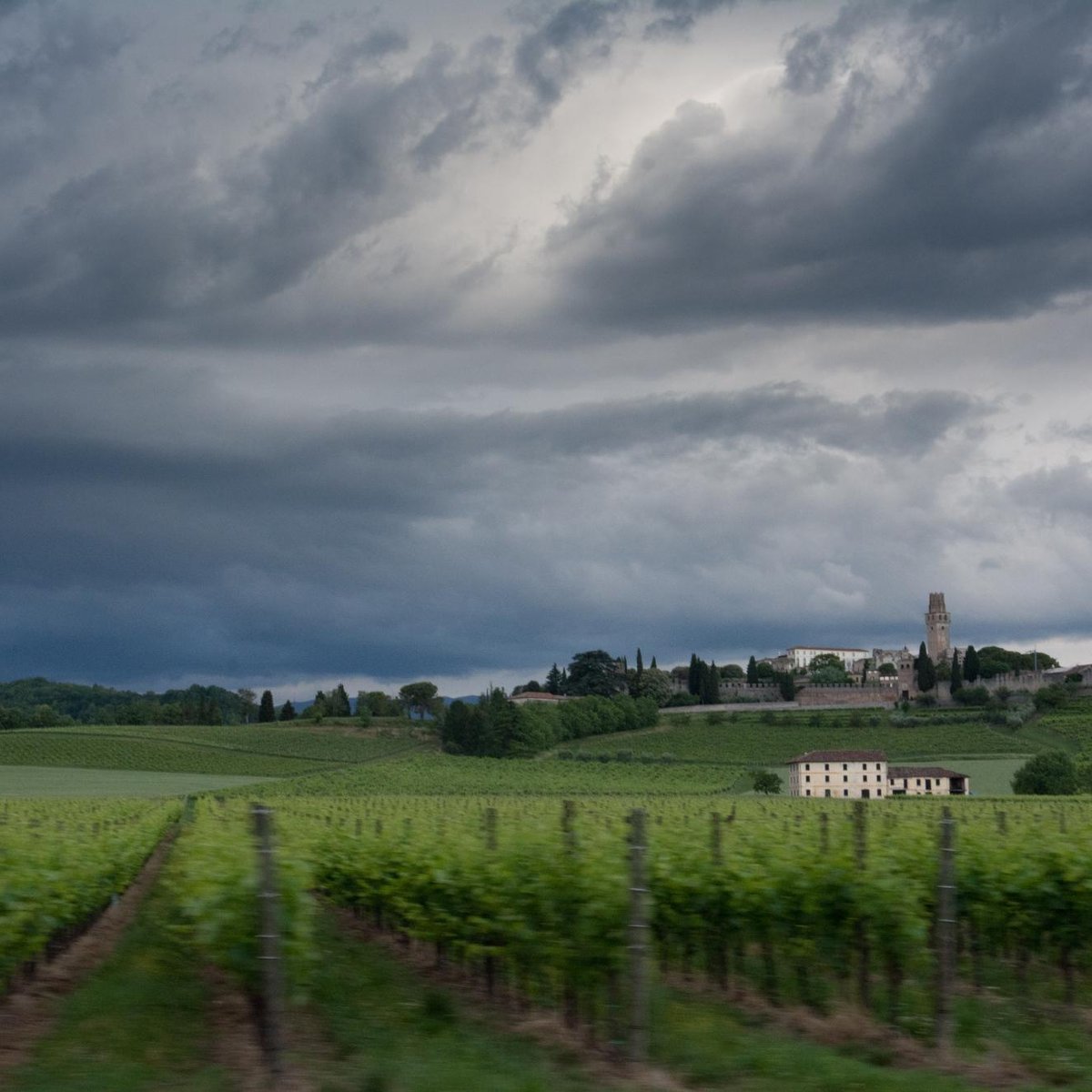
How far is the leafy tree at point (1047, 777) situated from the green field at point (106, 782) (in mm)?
58487

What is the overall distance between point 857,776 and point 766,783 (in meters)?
9.28

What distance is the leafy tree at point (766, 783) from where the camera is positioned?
10519 cm

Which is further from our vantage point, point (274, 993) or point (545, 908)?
point (545, 908)

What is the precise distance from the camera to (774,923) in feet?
36.7

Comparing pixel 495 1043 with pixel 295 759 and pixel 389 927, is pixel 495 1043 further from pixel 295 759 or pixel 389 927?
pixel 295 759

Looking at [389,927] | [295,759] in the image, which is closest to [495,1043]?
[389,927]

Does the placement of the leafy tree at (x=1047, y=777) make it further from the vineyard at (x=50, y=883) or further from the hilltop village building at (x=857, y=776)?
the vineyard at (x=50, y=883)

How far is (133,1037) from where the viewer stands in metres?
10.0

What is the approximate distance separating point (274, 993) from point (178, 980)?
14.3ft

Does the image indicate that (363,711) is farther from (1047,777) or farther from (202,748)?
(1047,777)

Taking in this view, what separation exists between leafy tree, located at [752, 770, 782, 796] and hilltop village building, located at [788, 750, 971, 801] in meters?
2.86

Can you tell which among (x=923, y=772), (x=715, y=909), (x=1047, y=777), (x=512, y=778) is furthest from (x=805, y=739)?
(x=715, y=909)

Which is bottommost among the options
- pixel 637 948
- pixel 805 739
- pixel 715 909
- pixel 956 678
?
pixel 805 739

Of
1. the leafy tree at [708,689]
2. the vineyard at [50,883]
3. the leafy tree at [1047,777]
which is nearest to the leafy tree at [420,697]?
the leafy tree at [708,689]
